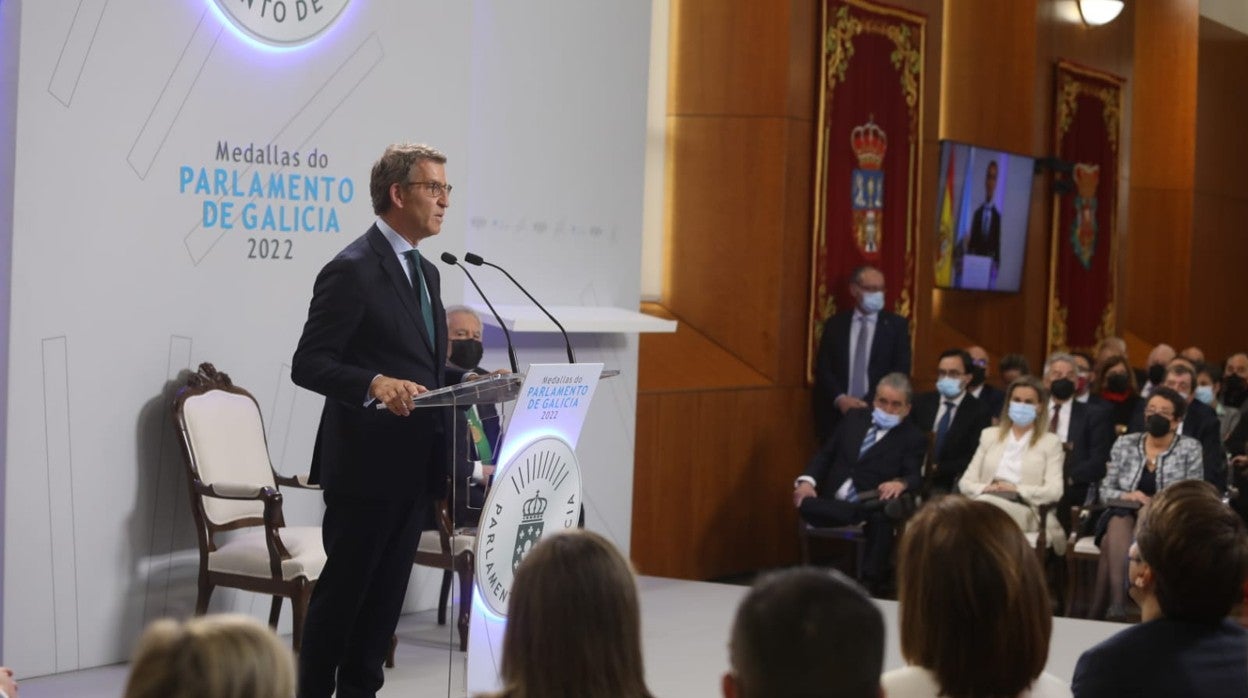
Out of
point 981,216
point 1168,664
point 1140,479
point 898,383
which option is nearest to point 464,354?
point 898,383

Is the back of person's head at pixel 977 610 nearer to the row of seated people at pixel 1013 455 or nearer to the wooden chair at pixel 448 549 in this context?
the wooden chair at pixel 448 549

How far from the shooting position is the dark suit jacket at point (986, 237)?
11.2 m

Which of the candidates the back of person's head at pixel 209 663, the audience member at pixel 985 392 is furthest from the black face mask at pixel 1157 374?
the back of person's head at pixel 209 663

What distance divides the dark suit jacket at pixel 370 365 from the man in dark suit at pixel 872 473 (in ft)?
14.0

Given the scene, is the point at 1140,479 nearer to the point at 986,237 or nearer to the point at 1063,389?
the point at 1063,389

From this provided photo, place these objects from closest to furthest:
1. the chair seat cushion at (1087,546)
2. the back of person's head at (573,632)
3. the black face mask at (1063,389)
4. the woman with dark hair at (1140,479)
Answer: the back of person's head at (573,632) < the woman with dark hair at (1140,479) < the chair seat cushion at (1087,546) < the black face mask at (1063,389)

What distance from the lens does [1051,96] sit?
12281 mm

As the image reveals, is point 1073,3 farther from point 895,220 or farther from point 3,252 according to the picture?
point 3,252

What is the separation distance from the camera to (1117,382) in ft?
29.4

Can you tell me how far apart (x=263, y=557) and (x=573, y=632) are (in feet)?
11.2

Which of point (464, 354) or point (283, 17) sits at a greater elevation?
point (283, 17)

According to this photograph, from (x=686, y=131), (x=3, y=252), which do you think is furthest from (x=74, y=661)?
(x=686, y=131)

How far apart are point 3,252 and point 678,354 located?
447cm

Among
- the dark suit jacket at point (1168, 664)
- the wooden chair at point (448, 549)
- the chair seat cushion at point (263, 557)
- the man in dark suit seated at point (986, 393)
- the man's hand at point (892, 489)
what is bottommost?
the man's hand at point (892, 489)
